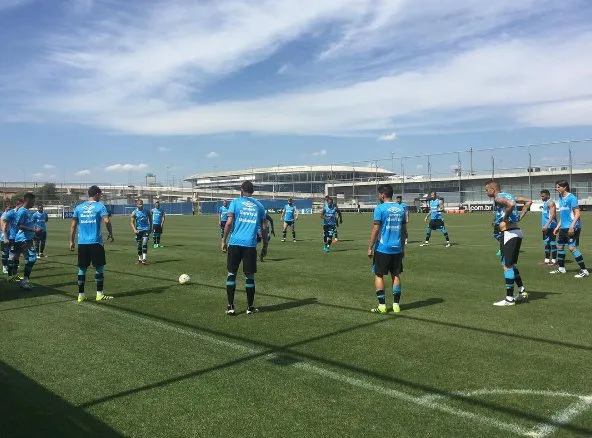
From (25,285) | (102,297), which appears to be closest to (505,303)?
(102,297)

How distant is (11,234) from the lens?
41.0 ft

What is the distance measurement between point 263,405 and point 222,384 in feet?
2.26

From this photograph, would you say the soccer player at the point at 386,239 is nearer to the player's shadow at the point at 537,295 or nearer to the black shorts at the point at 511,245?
the black shorts at the point at 511,245

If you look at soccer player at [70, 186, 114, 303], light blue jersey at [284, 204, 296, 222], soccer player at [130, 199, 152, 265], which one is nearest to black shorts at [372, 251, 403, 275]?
soccer player at [70, 186, 114, 303]

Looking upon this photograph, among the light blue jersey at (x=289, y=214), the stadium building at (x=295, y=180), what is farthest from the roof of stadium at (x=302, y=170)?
the light blue jersey at (x=289, y=214)

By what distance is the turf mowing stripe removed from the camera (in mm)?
3852

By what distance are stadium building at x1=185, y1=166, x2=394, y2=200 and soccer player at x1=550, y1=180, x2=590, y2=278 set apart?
65595 millimetres

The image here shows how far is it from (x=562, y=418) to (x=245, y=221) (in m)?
5.27

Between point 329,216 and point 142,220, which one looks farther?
point 329,216

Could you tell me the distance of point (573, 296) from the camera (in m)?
9.23

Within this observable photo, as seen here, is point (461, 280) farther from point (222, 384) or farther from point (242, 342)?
point (222, 384)

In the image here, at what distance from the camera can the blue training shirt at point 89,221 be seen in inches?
372

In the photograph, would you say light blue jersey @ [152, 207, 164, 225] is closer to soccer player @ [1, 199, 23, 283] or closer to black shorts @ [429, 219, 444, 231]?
soccer player @ [1, 199, 23, 283]

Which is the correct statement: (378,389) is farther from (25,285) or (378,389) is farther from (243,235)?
(25,285)
